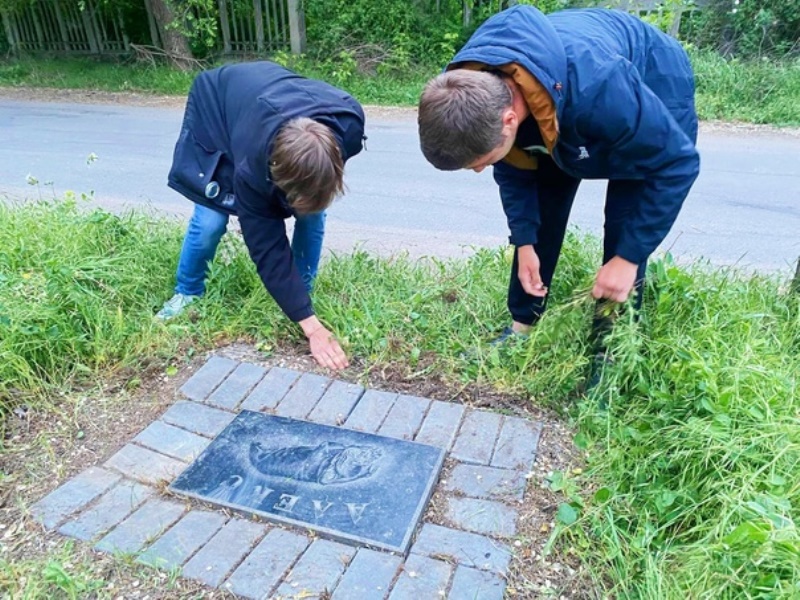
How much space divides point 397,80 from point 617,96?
757cm

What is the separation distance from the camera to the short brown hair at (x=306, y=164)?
2.04 m

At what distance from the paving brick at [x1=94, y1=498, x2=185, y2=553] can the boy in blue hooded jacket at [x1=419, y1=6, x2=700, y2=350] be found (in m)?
1.31

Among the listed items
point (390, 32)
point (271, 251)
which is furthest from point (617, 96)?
point (390, 32)

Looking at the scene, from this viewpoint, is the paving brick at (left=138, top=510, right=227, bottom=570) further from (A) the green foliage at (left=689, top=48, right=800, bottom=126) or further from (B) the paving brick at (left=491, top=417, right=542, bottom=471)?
(A) the green foliage at (left=689, top=48, right=800, bottom=126)

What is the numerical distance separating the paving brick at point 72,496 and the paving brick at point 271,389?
0.53 metres

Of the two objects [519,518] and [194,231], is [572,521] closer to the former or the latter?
[519,518]

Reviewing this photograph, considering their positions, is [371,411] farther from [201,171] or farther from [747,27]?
[747,27]

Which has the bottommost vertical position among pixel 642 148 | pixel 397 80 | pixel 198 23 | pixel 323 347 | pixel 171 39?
pixel 397 80

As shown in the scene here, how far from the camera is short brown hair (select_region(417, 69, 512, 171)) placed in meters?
1.72

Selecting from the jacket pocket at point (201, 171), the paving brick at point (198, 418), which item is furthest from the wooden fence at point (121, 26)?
the paving brick at point (198, 418)

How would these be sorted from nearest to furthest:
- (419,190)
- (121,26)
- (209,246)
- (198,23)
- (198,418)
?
(198,418) → (209,246) → (419,190) → (198,23) → (121,26)

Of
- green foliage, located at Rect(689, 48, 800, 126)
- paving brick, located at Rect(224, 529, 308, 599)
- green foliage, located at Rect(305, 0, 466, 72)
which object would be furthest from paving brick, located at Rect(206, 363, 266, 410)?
green foliage, located at Rect(305, 0, 466, 72)

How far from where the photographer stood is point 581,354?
95.2 inches

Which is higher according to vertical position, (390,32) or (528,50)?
(528,50)
